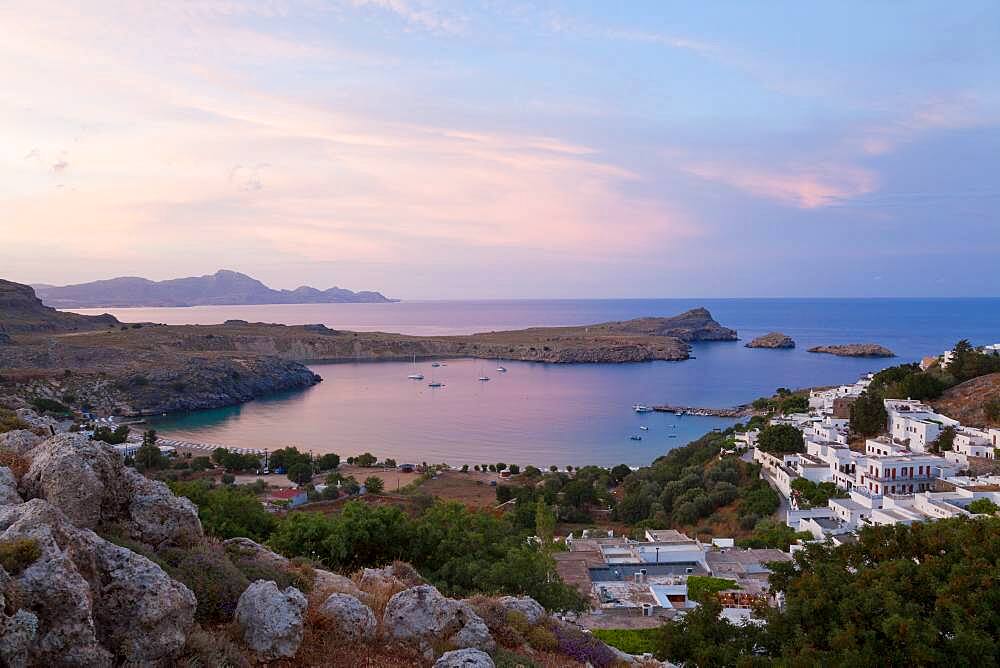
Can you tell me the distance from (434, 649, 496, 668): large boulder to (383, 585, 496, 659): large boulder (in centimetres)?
42

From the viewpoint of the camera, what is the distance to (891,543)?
8961mm

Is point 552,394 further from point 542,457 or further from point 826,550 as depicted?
point 826,550

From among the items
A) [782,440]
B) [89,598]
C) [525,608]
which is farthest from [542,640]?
[782,440]

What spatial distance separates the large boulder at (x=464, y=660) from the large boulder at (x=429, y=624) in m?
0.42

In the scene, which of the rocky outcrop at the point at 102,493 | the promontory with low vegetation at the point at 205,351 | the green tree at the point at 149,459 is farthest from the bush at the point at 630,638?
the promontory with low vegetation at the point at 205,351

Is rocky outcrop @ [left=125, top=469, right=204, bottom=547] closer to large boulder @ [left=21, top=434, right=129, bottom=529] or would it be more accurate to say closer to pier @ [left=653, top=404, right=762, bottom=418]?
large boulder @ [left=21, top=434, right=129, bottom=529]

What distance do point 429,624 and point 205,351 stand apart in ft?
273

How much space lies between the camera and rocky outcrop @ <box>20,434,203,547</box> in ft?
17.2

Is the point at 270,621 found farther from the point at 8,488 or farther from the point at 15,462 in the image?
the point at 15,462

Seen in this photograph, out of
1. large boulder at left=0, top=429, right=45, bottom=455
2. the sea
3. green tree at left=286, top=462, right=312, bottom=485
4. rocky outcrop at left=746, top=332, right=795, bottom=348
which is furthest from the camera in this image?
rocky outcrop at left=746, top=332, right=795, bottom=348

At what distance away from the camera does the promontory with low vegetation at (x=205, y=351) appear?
58.2 meters

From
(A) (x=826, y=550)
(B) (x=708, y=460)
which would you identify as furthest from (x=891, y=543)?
(B) (x=708, y=460)

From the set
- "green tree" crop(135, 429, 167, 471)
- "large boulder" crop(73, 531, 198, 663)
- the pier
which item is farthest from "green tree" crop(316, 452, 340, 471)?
the pier

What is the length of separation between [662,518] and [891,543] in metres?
17.2
